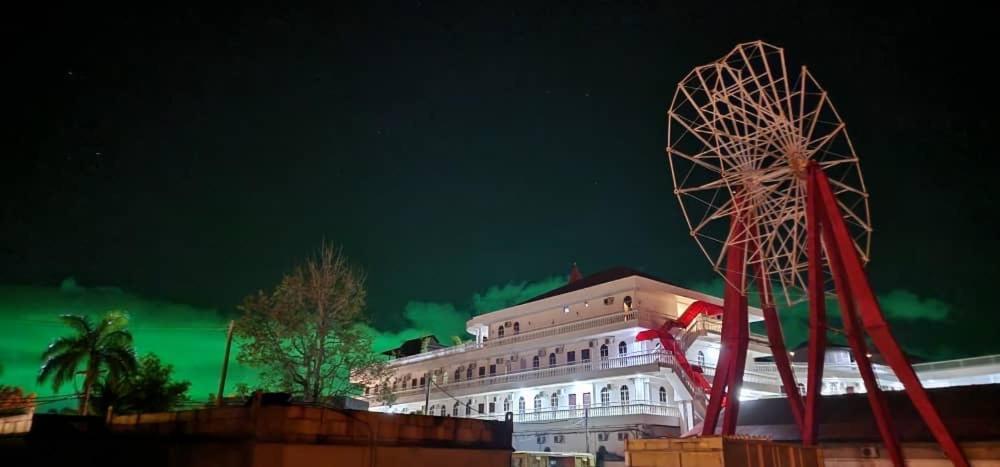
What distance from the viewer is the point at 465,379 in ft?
172

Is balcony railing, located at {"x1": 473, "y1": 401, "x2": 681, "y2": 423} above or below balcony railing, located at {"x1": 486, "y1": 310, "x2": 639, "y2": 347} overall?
below

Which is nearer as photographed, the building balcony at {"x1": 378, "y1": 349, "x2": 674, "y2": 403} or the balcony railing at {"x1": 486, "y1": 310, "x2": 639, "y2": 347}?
the building balcony at {"x1": 378, "y1": 349, "x2": 674, "y2": 403}

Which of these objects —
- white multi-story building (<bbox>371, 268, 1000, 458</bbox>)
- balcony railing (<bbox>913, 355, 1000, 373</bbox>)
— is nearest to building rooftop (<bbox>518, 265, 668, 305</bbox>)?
white multi-story building (<bbox>371, 268, 1000, 458</bbox>)

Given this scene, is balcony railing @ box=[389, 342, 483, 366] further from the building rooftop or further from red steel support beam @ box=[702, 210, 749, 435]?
red steel support beam @ box=[702, 210, 749, 435]

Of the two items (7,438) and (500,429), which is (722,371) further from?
(7,438)

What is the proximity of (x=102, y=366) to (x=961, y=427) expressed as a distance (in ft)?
168

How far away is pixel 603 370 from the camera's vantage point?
3988cm

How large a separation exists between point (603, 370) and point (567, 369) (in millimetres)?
3491

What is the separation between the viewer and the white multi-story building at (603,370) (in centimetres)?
3753

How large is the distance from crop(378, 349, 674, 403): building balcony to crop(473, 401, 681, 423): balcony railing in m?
1.96

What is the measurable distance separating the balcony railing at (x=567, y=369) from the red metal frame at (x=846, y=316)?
1533cm

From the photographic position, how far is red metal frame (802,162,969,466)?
19922 millimetres

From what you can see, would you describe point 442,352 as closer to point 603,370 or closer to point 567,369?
point 567,369

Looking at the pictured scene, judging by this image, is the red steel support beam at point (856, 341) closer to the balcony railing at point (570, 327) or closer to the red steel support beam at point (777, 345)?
the red steel support beam at point (777, 345)
